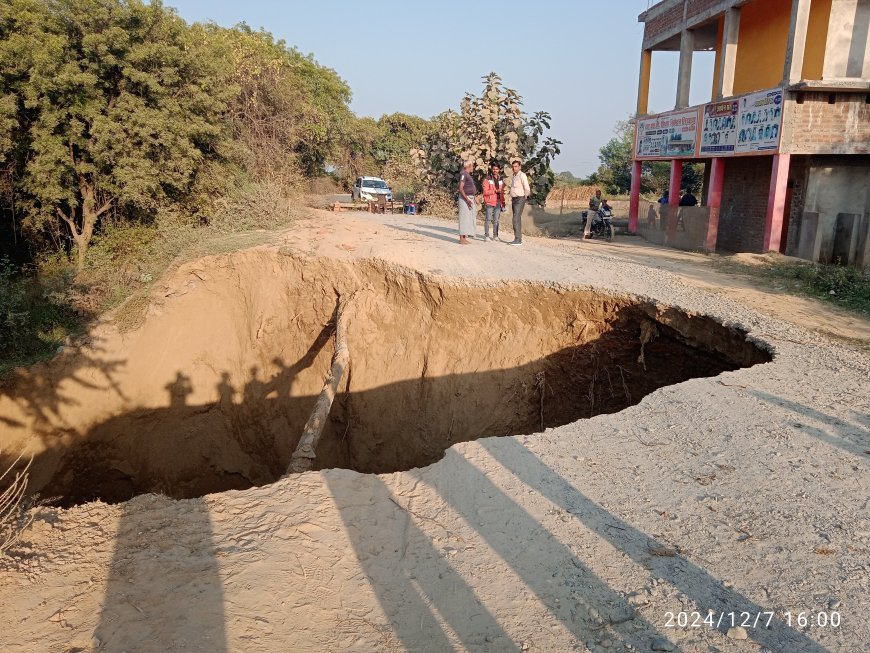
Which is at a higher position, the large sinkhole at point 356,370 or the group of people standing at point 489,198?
the group of people standing at point 489,198

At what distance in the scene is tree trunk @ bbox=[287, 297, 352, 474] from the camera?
18.0 feet

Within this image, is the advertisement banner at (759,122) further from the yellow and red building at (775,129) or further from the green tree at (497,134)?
the green tree at (497,134)

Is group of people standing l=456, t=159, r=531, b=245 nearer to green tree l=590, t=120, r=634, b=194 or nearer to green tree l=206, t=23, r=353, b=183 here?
green tree l=206, t=23, r=353, b=183

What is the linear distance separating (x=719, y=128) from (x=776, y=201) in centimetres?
276

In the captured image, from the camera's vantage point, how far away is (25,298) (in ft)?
38.0

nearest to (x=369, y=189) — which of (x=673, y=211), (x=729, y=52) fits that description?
(x=673, y=211)

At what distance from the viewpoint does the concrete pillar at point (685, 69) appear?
15844 mm

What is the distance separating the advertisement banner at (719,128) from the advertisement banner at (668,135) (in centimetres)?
41

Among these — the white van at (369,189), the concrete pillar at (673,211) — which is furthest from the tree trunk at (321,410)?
the white van at (369,189)

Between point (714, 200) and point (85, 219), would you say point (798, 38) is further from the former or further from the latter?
point (85, 219)

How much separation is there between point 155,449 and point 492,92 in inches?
526

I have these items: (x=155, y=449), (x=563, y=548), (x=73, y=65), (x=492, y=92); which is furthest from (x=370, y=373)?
(x=492, y=92)

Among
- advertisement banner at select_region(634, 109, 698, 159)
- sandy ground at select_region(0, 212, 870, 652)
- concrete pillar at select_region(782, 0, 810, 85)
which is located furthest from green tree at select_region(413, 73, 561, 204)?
sandy ground at select_region(0, 212, 870, 652)

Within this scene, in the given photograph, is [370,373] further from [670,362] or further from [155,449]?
[670,362]
